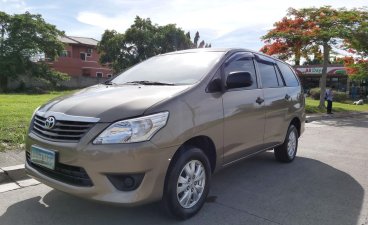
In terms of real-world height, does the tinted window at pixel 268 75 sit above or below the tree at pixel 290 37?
below

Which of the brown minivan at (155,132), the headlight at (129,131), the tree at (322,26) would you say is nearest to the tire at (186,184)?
the brown minivan at (155,132)

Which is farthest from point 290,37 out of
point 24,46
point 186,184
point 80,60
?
point 80,60

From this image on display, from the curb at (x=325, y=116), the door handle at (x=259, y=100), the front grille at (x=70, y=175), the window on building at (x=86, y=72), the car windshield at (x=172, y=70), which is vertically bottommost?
the curb at (x=325, y=116)

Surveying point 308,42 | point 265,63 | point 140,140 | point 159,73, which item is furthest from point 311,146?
point 308,42

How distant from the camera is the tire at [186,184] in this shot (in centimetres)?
369

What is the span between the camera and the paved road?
398 cm

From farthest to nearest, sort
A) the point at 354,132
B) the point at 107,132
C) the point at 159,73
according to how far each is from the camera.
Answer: the point at 354,132 < the point at 159,73 < the point at 107,132

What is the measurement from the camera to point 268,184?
5336 mm

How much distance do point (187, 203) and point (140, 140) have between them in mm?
957

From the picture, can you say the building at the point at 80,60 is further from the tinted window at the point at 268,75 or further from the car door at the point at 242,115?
the car door at the point at 242,115

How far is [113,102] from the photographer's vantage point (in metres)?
3.65

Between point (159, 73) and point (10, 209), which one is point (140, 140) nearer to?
point (159, 73)

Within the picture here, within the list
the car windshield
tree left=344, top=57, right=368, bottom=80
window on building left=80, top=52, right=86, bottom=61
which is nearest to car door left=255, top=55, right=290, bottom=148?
the car windshield

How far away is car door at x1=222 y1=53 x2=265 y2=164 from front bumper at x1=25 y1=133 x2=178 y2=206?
116cm
